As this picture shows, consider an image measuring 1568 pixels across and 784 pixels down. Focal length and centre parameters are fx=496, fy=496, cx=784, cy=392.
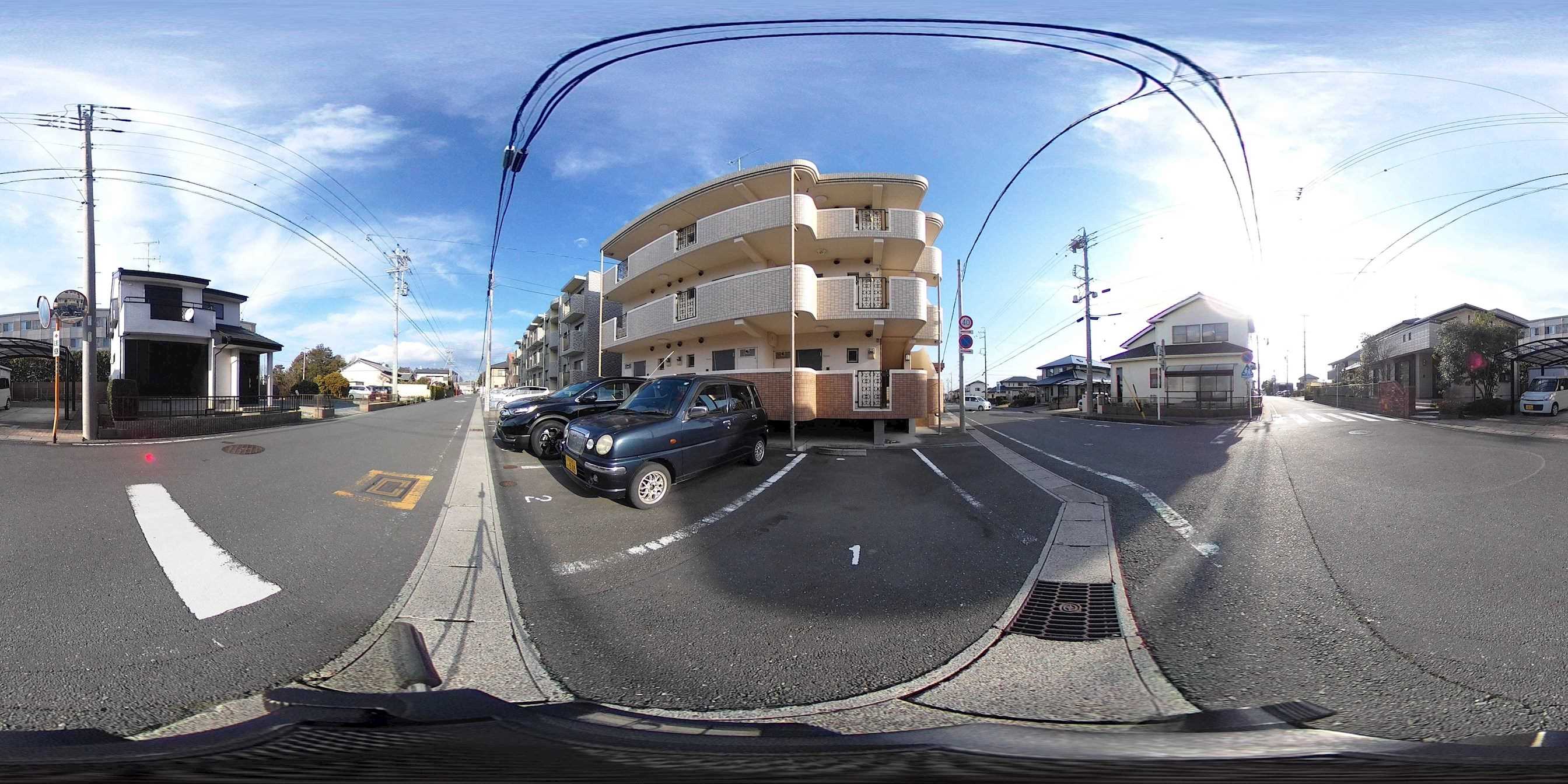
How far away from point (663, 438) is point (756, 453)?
85.5 inches

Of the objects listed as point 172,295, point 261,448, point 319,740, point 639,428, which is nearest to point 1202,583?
point 319,740

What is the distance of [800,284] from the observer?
1112cm

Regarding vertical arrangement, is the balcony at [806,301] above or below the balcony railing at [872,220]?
below

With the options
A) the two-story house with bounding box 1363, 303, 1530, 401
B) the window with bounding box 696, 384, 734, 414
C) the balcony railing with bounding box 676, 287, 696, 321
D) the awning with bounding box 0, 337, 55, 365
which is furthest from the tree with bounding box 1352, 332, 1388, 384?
the awning with bounding box 0, 337, 55, 365

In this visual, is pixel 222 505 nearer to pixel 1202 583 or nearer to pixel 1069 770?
pixel 1069 770

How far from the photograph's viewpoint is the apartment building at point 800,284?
10719 millimetres

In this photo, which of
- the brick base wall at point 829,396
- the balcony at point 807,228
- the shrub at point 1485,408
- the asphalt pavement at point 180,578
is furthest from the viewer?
the shrub at point 1485,408

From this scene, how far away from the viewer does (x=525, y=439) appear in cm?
877

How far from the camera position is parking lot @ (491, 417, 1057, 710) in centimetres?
219

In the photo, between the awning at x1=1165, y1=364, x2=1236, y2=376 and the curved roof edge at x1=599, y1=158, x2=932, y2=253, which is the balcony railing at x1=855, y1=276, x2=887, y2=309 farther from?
the awning at x1=1165, y1=364, x2=1236, y2=376

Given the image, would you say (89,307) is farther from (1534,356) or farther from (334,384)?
(1534,356)

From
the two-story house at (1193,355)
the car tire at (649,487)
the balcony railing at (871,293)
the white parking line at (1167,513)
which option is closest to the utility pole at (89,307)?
the car tire at (649,487)

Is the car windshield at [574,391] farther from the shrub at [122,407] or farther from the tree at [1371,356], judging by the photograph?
the tree at [1371,356]

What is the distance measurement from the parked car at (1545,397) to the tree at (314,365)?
195 ft
